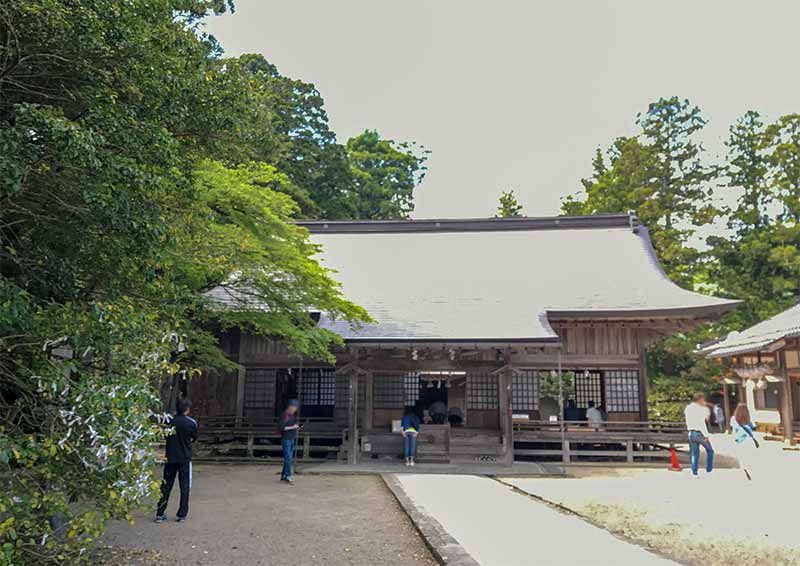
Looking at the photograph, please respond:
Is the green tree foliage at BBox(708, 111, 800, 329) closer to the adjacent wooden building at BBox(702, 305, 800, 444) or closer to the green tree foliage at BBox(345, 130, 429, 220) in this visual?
the adjacent wooden building at BBox(702, 305, 800, 444)

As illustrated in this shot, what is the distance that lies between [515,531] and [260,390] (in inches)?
377

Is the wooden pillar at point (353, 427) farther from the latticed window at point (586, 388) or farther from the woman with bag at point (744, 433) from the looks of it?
the latticed window at point (586, 388)

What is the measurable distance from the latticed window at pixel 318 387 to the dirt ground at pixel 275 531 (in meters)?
5.36

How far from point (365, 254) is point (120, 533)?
12.9 meters

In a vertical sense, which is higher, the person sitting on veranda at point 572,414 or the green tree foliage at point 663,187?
the green tree foliage at point 663,187

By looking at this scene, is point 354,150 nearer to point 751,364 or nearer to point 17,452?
point 751,364

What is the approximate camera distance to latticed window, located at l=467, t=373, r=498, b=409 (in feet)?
46.0

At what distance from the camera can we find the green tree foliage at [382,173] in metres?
33.7

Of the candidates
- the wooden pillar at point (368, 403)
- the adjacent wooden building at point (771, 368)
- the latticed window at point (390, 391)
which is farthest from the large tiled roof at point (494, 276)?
the adjacent wooden building at point (771, 368)

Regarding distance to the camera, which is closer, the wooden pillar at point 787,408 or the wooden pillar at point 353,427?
the wooden pillar at point 353,427

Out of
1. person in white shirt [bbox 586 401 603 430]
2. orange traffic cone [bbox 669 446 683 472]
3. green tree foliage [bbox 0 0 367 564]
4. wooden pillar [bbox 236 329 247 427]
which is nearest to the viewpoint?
green tree foliage [bbox 0 0 367 564]

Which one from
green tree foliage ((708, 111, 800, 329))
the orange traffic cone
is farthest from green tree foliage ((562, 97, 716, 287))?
the orange traffic cone

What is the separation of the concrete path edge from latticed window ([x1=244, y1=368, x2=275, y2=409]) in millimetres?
6977

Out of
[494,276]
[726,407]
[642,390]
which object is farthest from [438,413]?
[726,407]
